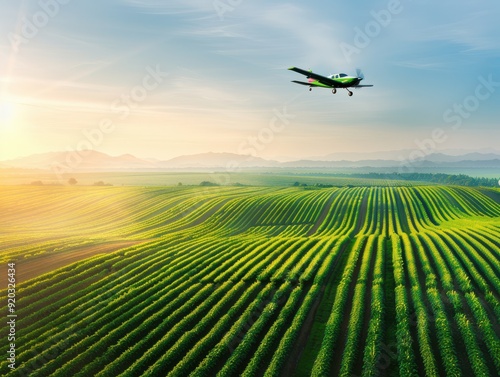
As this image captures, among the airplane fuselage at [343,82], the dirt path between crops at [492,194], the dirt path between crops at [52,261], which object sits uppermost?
the airplane fuselage at [343,82]

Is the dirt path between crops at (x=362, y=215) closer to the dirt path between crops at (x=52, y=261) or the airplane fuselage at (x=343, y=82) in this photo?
the airplane fuselage at (x=343, y=82)

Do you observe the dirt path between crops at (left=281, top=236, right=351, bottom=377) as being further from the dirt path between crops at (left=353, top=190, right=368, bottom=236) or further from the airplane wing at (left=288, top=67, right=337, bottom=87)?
the dirt path between crops at (left=353, top=190, right=368, bottom=236)

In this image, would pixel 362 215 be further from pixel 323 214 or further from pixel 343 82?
pixel 343 82

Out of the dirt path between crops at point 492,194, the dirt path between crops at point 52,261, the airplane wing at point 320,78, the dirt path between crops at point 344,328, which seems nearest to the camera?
the dirt path between crops at point 344,328

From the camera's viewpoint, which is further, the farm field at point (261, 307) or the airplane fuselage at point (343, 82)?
the airplane fuselage at point (343, 82)

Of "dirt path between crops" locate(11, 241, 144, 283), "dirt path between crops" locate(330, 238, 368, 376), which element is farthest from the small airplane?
"dirt path between crops" locate(11, 241, 144, 283)

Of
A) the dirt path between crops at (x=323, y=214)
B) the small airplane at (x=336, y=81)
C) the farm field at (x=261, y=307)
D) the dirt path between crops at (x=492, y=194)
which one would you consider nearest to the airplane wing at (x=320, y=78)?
the small airplane at (x=336, y=81)
